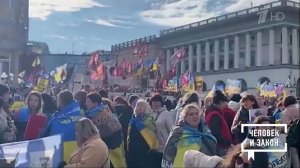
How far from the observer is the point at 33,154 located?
3945 mm

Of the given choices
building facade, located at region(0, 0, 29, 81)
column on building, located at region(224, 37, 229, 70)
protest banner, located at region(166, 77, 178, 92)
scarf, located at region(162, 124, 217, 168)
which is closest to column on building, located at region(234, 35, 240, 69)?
column on building, located at region(224, 37, 229, 70)

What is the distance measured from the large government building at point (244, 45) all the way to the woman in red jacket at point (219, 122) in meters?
38.5

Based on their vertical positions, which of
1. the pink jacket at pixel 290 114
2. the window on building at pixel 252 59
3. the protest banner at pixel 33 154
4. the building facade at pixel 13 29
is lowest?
the protest banner at pixel 33 154

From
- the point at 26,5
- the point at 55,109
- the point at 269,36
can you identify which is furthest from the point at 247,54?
the point at 55,109

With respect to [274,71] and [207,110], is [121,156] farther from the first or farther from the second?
[274,71]

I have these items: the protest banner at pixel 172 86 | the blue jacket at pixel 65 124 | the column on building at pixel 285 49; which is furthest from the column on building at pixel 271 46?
the blue jacket at pixel 65 124

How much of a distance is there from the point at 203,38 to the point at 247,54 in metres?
5.93

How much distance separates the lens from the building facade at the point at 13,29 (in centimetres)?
5743

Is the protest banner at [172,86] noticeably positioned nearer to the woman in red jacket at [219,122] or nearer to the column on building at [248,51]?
the woman in red jacket at [219,122]

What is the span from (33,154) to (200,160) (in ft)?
4.48

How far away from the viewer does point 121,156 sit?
6.04 m

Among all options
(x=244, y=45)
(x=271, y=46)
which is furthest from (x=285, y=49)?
(x=244, y=45)

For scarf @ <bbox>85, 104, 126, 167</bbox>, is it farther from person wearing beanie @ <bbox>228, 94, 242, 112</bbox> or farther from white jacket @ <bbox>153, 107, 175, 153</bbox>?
person wearing beanie @ <bbox>228, 94, 242, 112</bbox>

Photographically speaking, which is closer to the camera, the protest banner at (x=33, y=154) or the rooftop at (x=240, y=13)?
the protest banner at (x=33, y=154)
